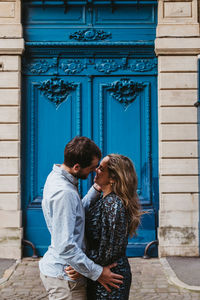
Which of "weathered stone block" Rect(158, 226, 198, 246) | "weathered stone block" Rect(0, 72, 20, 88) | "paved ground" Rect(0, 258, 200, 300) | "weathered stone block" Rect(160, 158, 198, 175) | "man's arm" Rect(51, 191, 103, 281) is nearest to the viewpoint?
"man's arm" Rect(51, 191, 103, 281)

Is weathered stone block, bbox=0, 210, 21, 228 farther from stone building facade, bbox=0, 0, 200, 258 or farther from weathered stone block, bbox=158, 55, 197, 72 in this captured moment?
weathered stone block, bbox=158, 55, 197, 72

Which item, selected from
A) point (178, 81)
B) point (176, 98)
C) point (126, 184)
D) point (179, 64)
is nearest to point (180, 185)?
point (176, 98)

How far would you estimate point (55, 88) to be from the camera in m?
6.70

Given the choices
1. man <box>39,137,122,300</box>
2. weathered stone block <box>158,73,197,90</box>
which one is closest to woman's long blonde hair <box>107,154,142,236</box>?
man <box>39,137,122,300</box>

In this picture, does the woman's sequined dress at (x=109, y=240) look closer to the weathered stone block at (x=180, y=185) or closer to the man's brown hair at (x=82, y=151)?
the man's brown hair at (x=82, y=151)

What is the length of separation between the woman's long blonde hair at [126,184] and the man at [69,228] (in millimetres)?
123

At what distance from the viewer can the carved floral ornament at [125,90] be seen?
21.9ft

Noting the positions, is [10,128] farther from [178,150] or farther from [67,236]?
[67,236]

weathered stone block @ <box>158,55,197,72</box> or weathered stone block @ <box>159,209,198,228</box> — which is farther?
weathered stone block @ <box>158,55,197,72</box>

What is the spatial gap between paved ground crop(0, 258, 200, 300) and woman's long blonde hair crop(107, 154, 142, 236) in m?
2.52

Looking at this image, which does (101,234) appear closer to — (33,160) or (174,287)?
(174,287)

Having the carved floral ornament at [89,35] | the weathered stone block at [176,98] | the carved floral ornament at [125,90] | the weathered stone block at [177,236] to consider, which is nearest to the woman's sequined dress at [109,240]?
the weathered stone block at [177,236]

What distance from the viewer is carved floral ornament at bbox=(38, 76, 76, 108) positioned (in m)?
6.68

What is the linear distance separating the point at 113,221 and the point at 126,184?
0.79 ft
